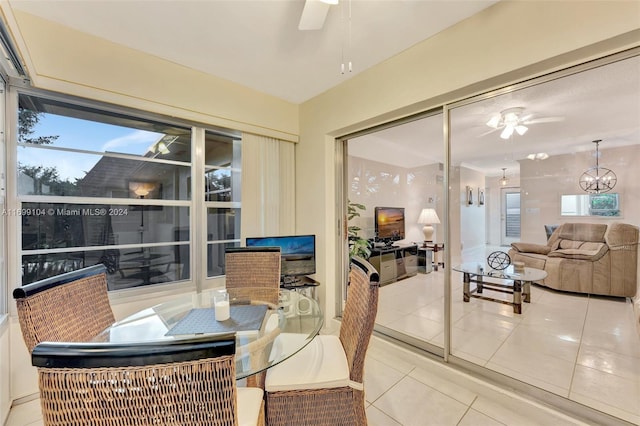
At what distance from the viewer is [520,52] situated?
5.53 feet

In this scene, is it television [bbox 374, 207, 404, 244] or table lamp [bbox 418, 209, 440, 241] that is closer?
table lamp [bbox 418, 209, 440, 241]

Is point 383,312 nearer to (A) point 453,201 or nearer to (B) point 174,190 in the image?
(A) point 453,201

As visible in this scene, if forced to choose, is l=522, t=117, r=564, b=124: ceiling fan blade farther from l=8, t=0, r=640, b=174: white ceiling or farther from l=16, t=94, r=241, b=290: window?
l=16, t=94, r=241, b=290: window

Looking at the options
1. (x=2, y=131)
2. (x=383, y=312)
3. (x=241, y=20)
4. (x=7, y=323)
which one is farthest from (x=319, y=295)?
(x=2, y=131)

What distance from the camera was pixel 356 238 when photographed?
342 cm

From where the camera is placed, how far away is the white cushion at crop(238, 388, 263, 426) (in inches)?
42.0

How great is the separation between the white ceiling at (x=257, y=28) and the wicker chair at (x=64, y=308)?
1.81m

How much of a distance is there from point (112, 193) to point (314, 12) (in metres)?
2.22

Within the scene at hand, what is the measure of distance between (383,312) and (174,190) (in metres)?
2.75

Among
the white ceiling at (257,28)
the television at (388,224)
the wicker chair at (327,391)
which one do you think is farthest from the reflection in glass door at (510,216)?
the wicker chair at (327,391)

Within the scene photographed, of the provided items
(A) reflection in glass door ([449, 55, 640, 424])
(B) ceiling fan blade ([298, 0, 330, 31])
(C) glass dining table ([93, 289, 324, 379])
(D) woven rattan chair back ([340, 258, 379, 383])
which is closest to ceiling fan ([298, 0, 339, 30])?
(B) ceiling fan blade ([298, 0, 330, 31])

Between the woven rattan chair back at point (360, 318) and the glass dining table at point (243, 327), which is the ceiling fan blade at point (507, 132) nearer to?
the woven rattan chair back at point (360, 318)

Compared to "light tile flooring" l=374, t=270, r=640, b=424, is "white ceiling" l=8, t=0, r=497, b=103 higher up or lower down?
higher up

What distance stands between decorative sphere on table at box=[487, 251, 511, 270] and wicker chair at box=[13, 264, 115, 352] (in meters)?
3.13
